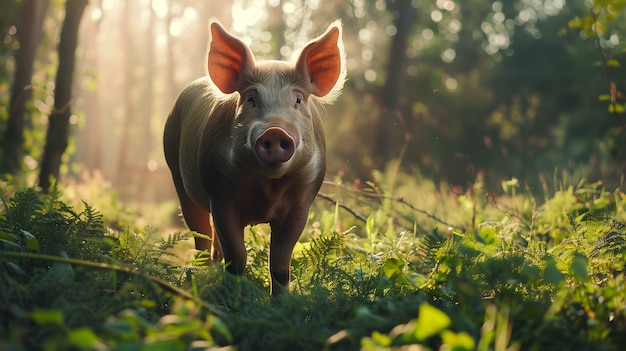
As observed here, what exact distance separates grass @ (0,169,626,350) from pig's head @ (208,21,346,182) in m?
0.64

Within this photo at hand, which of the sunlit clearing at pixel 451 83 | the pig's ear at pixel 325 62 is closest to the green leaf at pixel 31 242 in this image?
the pig's ear at pixel 325 62

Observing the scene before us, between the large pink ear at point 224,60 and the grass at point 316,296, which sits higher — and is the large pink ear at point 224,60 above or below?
above

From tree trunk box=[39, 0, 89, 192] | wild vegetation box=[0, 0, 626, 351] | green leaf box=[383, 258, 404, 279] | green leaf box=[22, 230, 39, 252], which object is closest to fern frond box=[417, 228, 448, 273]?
wild vegetation box=[0, 0, 626, 351]

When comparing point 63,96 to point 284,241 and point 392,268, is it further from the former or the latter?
point 392,268

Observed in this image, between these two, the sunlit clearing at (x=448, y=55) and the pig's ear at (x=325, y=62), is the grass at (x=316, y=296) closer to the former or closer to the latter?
the pig's ear at (x=325, y=62)

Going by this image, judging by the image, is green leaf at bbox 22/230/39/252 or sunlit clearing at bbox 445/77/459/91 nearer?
green leaf at bbox 22/230/39/252

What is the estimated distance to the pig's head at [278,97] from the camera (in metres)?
4.49

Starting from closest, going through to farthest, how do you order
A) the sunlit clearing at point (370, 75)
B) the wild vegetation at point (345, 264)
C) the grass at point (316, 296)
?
1. the grass at point (316, 296)
2. the wild vegetation at point (345, 264)
3. the sunlit clearing at point (370, 75)

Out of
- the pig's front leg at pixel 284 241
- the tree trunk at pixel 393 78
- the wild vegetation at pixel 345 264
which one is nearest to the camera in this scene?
the wild vegetation at pixel 345 264

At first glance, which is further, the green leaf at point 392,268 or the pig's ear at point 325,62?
the pig's ear at point 325,62

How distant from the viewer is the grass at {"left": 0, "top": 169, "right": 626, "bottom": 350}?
8.48 feet

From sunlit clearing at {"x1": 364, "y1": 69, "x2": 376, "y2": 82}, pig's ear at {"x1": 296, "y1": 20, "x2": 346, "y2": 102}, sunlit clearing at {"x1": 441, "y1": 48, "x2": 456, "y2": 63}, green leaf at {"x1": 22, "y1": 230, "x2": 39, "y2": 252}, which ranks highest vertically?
pig's ear at {"x1": 296, "y1": 20, "x2": 346, "y2": 102}

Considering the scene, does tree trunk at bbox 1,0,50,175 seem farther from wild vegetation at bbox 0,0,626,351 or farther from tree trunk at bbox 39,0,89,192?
tree trunk at bbox 39,0,89,192

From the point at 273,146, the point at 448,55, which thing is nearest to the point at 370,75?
the point at 448,55
